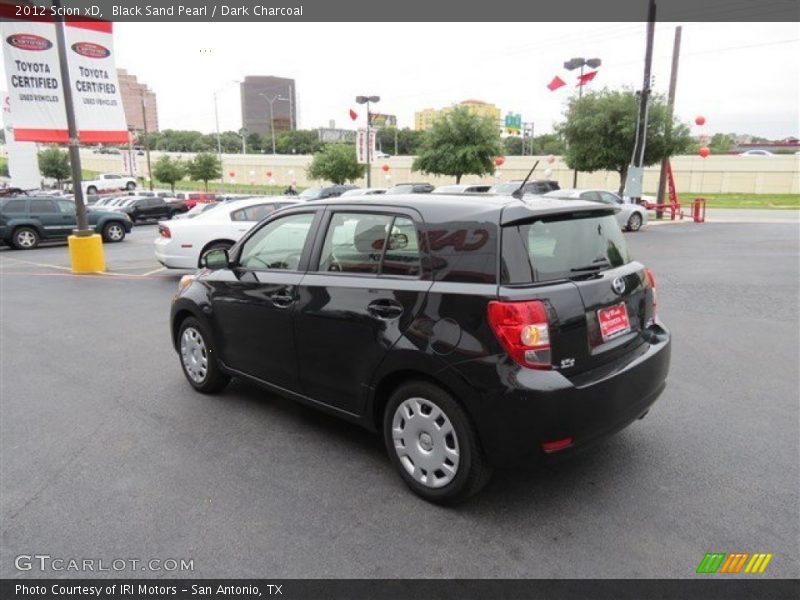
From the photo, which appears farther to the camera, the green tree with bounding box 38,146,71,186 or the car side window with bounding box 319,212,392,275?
the green tree with bounding box 38,146,71,186

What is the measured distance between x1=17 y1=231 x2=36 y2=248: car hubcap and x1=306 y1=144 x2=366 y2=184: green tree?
105 feet

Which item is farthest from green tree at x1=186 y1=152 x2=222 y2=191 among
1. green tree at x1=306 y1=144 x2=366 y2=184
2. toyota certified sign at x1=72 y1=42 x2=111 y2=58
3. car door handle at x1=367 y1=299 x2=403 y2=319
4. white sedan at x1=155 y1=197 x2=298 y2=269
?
car door handle at x1=367 y1=299 x2=403 y2=319

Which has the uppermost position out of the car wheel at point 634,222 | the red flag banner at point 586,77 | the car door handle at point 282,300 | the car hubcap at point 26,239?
the red flag banner at point 586,77

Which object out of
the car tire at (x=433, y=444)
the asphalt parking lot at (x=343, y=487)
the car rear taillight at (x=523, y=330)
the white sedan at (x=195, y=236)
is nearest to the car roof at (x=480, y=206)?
the car rear taillight at (x=523, y=330)

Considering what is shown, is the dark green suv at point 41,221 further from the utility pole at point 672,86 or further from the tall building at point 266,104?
the tall building at point 266,104

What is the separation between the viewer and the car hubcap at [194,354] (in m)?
5.05

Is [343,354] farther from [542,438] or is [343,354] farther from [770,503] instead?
[770,503]

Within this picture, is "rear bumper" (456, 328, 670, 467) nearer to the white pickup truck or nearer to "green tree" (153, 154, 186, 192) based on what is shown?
the white pickup truck

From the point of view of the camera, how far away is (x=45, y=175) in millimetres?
70062

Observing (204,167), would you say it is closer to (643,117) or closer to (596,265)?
(643,117)

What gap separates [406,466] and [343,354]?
2.59 feet

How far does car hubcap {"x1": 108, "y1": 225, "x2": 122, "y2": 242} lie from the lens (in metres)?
20.6

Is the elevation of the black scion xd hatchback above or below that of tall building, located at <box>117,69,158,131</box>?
below

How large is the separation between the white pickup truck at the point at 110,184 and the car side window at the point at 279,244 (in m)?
57.0
